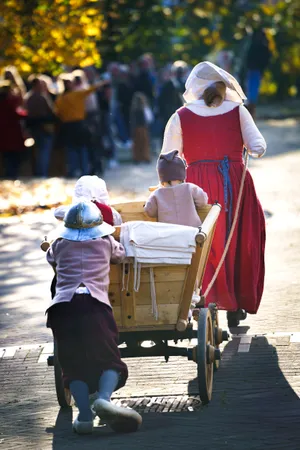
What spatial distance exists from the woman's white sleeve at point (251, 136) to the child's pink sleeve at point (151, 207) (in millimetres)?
1265

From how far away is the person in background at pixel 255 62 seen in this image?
26641 millimetres

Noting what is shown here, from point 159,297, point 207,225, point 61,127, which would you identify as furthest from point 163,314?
point 61,127

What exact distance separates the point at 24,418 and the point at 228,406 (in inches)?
46.6

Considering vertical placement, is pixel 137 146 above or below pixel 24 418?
below

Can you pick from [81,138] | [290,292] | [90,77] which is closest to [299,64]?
[90,77]

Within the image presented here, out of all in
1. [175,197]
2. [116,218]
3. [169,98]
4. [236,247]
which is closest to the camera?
[116,218]

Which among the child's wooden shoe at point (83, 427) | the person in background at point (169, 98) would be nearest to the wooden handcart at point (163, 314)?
the child's wooden shoe at point (83, 427)

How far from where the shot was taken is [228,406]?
285 inches

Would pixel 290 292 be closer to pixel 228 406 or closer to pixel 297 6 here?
pixel 228 406

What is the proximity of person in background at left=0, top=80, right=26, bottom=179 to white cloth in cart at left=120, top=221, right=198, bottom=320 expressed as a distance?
1406 cm

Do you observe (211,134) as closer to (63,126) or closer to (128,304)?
(128,304)

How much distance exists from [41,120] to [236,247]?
12300 mm

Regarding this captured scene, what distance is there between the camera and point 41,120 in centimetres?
2120

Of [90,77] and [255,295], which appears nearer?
[255,295]
